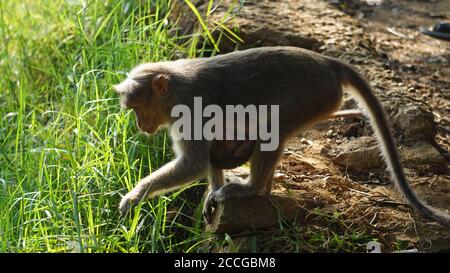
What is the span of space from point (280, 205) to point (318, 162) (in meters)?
0.85

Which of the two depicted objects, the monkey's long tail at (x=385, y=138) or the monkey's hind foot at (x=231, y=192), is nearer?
the monkey's long tail at (x=385, y=138)

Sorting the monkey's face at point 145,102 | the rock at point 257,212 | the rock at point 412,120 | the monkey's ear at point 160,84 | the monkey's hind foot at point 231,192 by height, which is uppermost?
the monkey's ear at point 160,84

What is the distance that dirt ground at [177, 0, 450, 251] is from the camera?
15.9ft

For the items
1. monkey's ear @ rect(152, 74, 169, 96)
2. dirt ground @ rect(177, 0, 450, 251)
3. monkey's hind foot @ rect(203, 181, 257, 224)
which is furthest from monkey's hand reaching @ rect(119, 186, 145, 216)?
dirt ground @ rect(177, 0, 450, 251)

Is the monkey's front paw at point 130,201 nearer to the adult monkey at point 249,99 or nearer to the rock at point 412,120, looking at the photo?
the adult monkey at point 249,99

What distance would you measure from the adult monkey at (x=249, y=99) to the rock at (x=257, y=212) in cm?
7

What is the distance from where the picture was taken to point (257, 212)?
15.7 feet

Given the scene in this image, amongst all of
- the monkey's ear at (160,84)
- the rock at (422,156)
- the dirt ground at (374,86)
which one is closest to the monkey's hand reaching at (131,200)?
the monkey's ear at (160,84)

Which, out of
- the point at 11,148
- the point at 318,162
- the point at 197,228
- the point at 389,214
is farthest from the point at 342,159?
the point at 11,148

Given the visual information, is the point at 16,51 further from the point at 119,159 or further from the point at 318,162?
the point at 318,162

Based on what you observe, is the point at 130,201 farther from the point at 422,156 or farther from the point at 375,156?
the point at 422,156

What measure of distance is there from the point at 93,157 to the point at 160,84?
977 mm

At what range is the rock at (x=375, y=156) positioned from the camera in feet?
18.1
